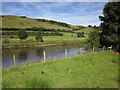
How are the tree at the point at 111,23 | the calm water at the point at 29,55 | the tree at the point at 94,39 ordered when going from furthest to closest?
the tree at the point at 94,39, the calm water at the point at 29,55, the tree at the point at 111,23

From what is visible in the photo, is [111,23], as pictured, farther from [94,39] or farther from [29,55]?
[29,55]

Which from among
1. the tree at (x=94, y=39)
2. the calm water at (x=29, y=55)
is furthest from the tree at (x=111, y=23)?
the calm water at (x=29, y=55)

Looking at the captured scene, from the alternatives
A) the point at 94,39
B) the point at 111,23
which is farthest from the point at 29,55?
the point at 111,23

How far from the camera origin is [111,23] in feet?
82.1

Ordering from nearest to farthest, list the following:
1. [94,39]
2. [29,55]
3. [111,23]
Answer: [111,23]
[94,39]
[29,55]

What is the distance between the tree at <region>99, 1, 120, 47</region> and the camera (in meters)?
24.2

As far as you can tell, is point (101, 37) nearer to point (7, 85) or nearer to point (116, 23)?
point (116, 23)

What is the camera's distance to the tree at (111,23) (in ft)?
79.3

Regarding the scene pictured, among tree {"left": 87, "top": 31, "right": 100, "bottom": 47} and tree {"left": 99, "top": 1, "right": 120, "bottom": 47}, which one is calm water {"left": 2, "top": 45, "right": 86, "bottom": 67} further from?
tree {"left": 99, "top": 1, "right": 120, "bottom": 47}

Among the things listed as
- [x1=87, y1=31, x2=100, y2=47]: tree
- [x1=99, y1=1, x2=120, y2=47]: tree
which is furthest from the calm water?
[x1=99, y1=1, x2=120, y2=47]: tree

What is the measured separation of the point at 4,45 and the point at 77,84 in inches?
2220

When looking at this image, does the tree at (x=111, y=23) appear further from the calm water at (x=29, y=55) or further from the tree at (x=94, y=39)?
the calm water at (x=29, y=55)

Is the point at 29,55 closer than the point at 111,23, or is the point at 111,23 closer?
the point at 111,23

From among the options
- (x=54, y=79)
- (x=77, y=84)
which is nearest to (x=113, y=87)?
(x=77, y=84)
